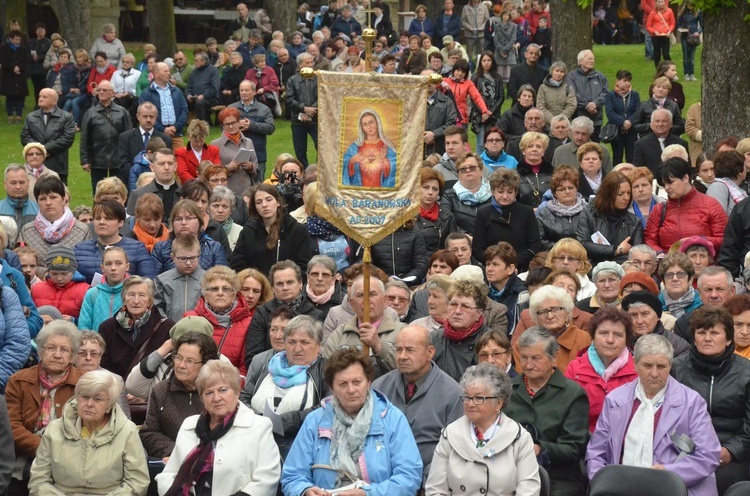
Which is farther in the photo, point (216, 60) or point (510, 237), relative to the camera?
point (216, 60)

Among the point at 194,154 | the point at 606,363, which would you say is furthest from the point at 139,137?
the point at 606,363

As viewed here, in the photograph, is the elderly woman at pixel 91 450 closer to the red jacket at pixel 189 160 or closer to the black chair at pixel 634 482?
the black chair at pixel 634 482

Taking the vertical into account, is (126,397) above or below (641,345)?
below

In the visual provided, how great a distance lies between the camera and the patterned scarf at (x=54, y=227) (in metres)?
12.4

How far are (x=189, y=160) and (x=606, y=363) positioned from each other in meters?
8.09

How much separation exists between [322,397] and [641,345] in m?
2.18

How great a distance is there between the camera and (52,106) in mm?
17859

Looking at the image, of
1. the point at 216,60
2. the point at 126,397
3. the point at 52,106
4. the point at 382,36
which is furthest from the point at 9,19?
the point at 126,397

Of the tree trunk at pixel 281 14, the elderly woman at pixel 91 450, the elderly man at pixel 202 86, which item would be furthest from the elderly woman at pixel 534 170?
the tree trunk at pixel 281 14

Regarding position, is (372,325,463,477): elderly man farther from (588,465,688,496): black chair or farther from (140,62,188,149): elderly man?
(140,62,188,149): elderly man

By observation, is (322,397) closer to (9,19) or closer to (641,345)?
(641,345)

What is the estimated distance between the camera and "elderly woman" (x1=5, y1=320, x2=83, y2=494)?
9359mm

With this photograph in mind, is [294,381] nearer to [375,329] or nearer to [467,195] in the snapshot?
[375,329]

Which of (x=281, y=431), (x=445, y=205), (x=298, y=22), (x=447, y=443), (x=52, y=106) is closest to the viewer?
(x=447, y=443)
